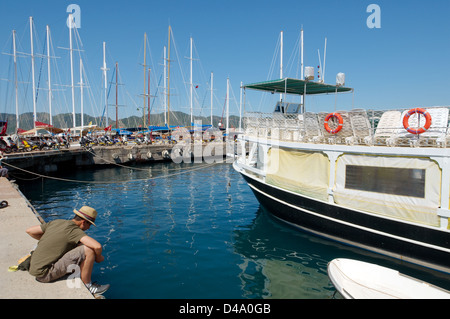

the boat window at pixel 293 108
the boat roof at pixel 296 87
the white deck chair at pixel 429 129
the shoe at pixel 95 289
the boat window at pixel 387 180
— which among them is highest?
the boat roof at pixel 296 87

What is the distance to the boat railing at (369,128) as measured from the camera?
7582mm

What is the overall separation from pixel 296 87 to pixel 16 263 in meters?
12.0

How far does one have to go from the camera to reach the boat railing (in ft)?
24.9

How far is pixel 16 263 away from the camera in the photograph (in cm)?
518

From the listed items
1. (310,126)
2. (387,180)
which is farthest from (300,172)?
(387,180)

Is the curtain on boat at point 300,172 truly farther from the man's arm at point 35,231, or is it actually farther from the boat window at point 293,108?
the man's arm at point 35,231

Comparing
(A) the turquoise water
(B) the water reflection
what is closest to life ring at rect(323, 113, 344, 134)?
(A) the turquoise water

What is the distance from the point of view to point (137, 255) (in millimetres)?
8531

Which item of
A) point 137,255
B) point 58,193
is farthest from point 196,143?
point 137,255

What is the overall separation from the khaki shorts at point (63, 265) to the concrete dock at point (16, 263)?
0.32 ft

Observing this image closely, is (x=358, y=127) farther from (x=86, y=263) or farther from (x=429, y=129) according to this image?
(x=86, y=263)

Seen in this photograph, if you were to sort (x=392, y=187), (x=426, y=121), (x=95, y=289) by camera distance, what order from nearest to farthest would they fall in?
1. (x=95, y=289)
2. (x=426, y=121)
3. (x=392, y=187)

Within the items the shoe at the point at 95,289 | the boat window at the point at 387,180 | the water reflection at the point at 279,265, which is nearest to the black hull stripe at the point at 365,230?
the water reflection at the point at 279,265
